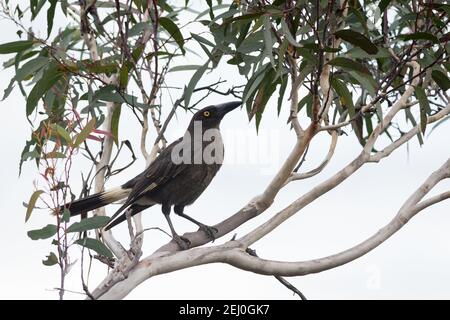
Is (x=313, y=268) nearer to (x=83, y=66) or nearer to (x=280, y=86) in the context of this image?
(x=280, y=86)

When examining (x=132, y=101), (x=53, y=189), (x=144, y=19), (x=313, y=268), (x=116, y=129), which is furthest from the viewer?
(x=144, y=19)

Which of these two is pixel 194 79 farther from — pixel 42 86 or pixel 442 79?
pixel 442 79

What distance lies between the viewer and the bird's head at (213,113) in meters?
4.75

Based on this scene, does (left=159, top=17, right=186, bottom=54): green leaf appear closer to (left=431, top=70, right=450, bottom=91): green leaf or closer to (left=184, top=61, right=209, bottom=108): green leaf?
(left=184, top=61, right=209, bottom=108): green leaf

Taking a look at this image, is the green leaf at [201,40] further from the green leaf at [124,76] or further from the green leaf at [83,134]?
the green leaf at [83,134]

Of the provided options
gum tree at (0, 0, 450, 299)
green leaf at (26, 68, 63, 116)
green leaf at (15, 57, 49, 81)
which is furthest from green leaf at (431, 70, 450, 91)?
green leaf at (15, 57, 49, 81)

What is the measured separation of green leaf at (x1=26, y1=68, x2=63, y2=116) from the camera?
4.28 m

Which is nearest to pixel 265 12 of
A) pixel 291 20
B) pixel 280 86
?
pixel 291 20

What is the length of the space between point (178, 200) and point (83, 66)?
0.88 m

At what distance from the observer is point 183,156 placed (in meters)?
4.62

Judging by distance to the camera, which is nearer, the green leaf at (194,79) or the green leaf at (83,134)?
the green leaf at (83,134)

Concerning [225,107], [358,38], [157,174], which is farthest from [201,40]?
[358,38]

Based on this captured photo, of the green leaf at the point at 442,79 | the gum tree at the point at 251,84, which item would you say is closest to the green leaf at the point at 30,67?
the gum tree at the point at 251,84
